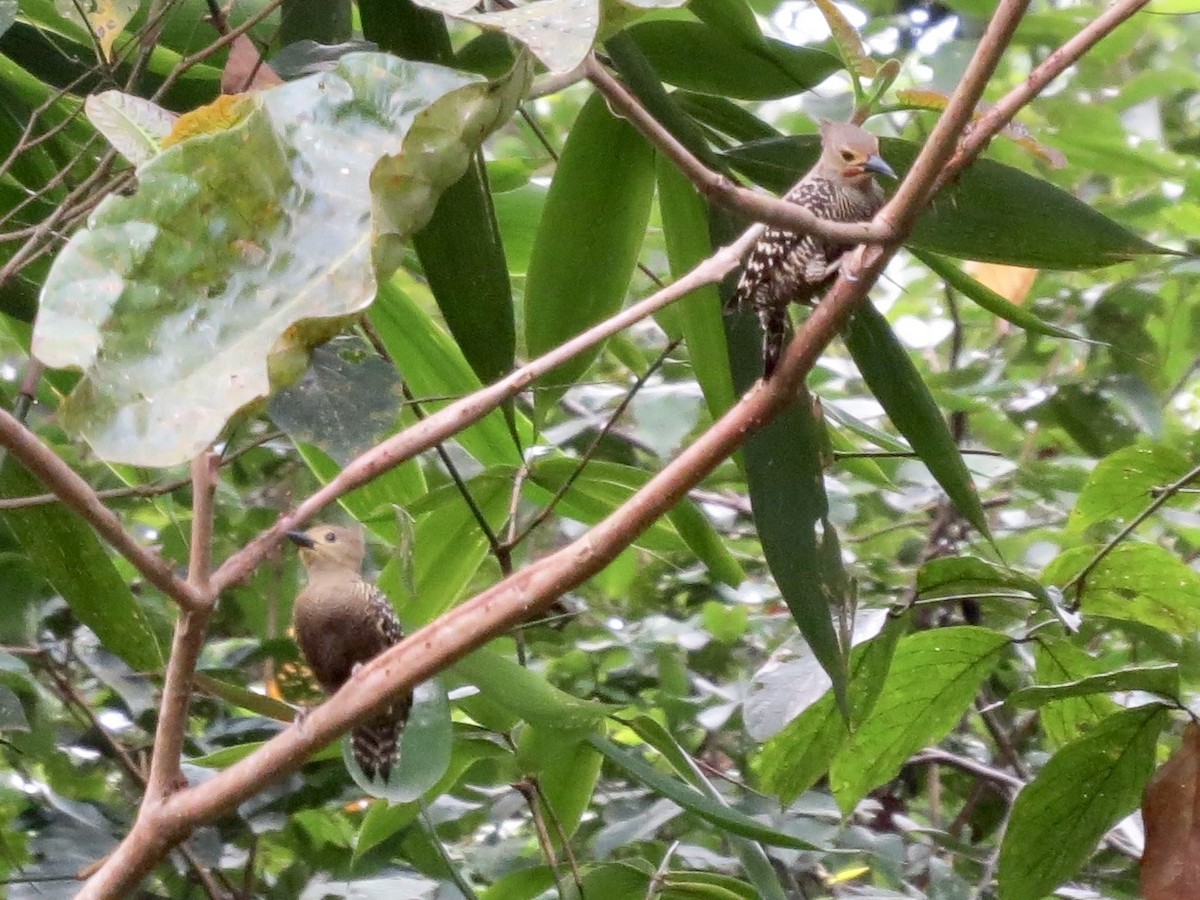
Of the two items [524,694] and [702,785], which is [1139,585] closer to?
[702,785]

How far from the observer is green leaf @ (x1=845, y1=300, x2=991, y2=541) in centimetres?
114

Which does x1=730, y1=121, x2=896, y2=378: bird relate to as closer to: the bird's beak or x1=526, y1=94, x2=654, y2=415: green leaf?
the bird's beak

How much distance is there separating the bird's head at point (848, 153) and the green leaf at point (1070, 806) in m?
0.59

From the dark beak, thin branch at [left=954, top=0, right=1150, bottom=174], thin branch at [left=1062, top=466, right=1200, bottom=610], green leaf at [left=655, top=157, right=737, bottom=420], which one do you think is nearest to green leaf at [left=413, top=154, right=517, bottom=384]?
green leaf at [left=655, top=157, right=737, bottom=420]

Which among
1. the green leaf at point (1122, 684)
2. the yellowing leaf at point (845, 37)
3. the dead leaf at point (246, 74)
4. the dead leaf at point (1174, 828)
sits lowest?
the dead leaf at point (1174, 828)

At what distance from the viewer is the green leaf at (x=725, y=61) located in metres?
1.19

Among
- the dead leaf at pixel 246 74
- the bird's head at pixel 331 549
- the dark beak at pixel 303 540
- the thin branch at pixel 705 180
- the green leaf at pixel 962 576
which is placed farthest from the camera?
the bird's head at pixel 331 549

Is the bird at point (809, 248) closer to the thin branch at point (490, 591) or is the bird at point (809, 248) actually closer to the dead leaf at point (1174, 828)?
the thin branch at point (490, 591)

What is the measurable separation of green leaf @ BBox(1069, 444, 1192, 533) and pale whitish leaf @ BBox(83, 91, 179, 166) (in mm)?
1031

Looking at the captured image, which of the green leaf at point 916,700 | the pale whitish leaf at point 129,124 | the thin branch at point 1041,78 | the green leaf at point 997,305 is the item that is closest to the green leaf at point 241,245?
the pale whitish leaf at point 129,124

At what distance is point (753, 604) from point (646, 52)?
4.62ft

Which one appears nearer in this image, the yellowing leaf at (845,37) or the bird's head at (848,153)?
the yellowing leaf at (845,37)

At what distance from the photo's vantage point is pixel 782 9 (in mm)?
1922

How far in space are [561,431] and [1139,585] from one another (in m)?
1.07
